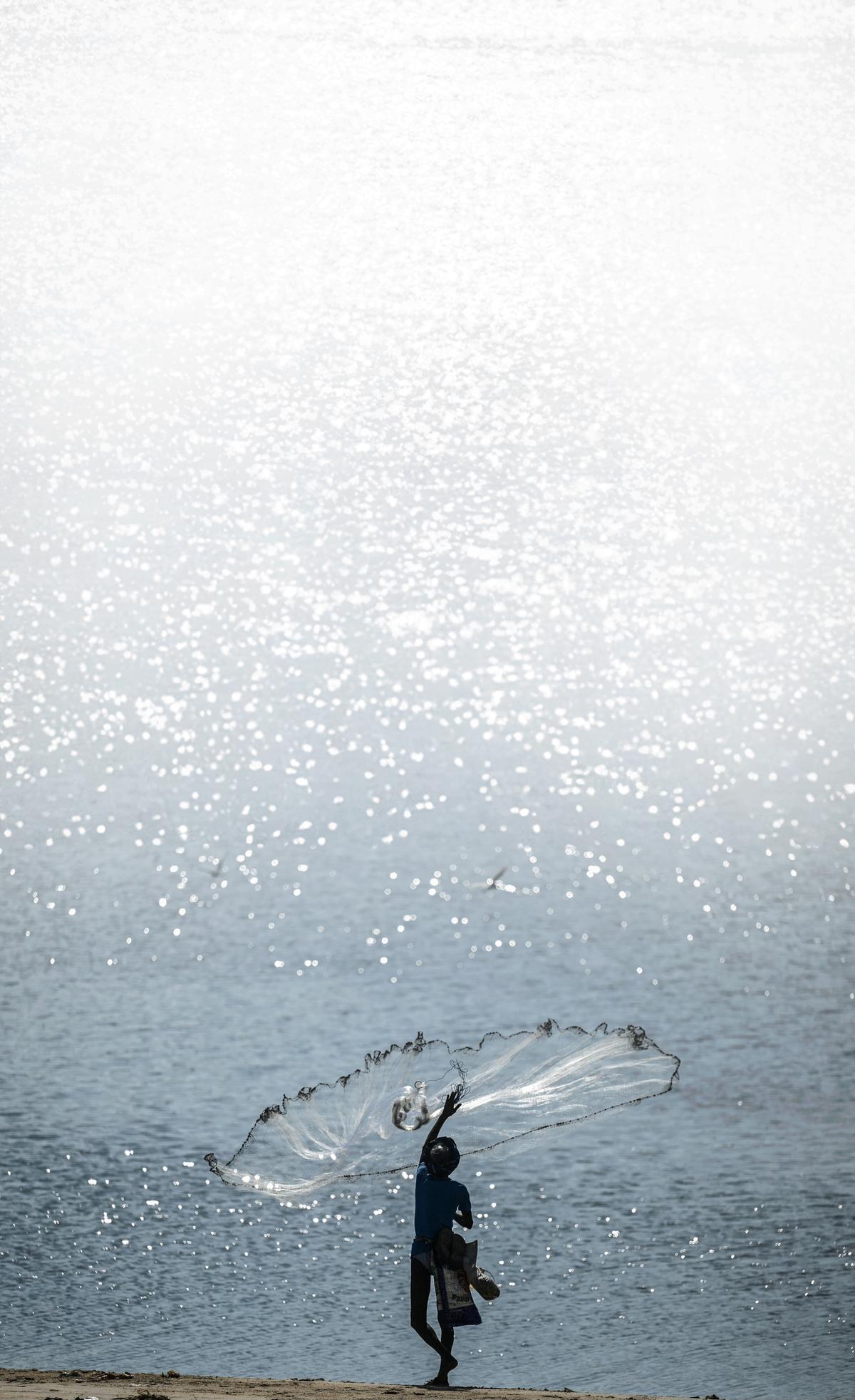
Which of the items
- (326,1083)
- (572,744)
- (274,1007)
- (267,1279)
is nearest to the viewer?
(267,1279)

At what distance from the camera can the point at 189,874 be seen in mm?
15141

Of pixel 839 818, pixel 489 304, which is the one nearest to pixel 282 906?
pixel 839 818

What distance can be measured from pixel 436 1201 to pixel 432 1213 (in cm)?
6

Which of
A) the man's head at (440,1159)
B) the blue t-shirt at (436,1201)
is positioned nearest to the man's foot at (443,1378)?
the blue t-shirt at (436,1201)

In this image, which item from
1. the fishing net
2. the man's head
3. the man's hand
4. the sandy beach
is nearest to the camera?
the sandy beach

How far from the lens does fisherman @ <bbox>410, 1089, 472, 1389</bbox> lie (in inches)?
262

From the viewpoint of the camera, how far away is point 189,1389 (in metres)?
6.76

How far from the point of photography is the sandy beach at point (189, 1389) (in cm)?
646

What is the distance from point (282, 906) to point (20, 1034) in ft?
9.30

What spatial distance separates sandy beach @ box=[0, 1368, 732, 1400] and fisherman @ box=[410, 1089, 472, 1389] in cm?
24

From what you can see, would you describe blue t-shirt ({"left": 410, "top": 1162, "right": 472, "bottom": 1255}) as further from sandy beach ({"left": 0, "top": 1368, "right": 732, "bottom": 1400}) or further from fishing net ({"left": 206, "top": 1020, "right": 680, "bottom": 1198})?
sandy beach ({"left": 0, "top": 1368, "right": 732, "bottom": 1400})

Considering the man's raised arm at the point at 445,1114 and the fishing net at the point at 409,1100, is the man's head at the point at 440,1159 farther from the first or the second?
the fishing net at the point at 409,1100

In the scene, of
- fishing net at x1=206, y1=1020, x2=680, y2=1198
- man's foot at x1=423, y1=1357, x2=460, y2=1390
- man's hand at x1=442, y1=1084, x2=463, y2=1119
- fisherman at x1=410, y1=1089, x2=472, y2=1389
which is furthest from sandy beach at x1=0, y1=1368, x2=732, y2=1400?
man's hand at x1=442, y1=1084, x2=463, y2=1119

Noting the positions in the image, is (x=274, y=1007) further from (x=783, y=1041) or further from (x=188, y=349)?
(x=188, y=349)
